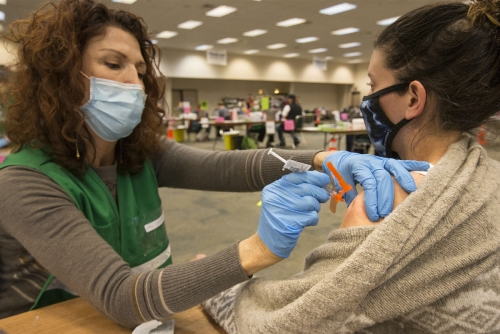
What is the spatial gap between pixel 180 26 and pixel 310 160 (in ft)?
28.2

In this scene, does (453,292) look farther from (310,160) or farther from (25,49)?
(25,49)

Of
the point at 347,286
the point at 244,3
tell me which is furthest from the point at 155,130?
the point at 244,3

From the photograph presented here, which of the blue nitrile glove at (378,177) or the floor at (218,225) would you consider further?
the floor at (218,225)

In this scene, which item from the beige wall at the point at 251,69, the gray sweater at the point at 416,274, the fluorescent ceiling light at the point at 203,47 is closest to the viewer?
the gray sweater at the point at 416,274

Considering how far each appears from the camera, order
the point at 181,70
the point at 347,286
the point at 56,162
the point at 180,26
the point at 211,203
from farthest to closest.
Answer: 1. the point at 181,70
2. the point at 180,26
3. the point at 211,203
4. the point at 56,162
5. the point at 347,286

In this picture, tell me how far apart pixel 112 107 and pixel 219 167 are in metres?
0.43

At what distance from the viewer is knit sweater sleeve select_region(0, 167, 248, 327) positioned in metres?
0.72

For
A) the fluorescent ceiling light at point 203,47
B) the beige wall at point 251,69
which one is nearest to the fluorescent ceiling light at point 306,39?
the fluorescent ceiling light at point 203,47

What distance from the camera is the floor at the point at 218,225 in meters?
2.59

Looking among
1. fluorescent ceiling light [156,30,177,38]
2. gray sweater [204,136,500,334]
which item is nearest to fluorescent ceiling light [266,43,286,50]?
fluorescent ceiling light [156,30,177,38]

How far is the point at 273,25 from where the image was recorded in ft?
28.5

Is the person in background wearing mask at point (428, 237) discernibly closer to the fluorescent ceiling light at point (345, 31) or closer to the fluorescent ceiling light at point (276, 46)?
the fluorescent ceiling light at point (345, 31)

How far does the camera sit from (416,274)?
55cm

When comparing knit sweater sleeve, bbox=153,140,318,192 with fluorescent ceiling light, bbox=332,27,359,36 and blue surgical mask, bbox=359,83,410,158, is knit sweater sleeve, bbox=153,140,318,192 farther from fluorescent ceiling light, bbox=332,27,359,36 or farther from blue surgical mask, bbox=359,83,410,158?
fluorescent ceiling light, bbox=332,27,359,36
